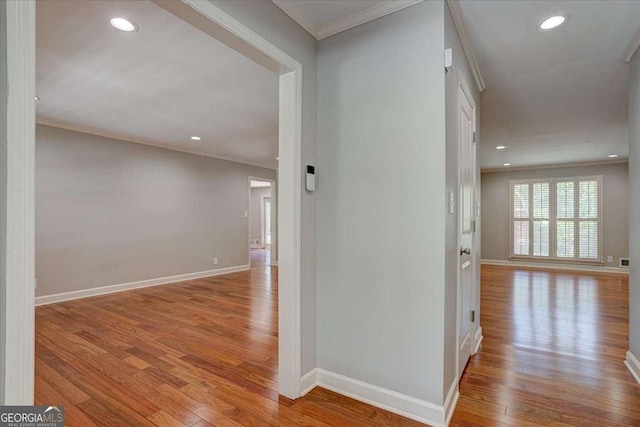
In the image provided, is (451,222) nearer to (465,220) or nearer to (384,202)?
(384,202)

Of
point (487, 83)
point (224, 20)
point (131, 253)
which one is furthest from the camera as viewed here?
point (131, 253)

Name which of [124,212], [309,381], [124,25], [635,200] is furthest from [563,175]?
[124,212]

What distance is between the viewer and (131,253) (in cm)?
509

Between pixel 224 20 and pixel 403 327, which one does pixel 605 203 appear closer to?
pixel 403 327

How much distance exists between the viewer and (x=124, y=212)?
500 cm

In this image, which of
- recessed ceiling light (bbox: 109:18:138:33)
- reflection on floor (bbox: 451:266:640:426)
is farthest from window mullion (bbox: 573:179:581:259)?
recessed ceiling light (bbox: 109:18:138:33)

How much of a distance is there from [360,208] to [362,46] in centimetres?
103

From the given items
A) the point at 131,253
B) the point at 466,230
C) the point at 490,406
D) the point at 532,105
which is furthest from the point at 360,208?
the point at 131,253

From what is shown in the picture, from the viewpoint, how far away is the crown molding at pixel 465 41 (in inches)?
73.7

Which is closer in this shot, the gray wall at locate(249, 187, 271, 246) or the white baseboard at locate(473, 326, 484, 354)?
the white baseboard at locate(473, 326, 484, 354)

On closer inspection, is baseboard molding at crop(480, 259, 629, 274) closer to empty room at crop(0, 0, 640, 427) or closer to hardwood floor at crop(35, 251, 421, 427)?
empty room at crop(0, 0, 640, 427)

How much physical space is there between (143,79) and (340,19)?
6.34 ft

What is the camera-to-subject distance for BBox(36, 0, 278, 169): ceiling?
2.05 metres

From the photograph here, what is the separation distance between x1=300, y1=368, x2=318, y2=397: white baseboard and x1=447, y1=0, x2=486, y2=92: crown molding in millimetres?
2424
